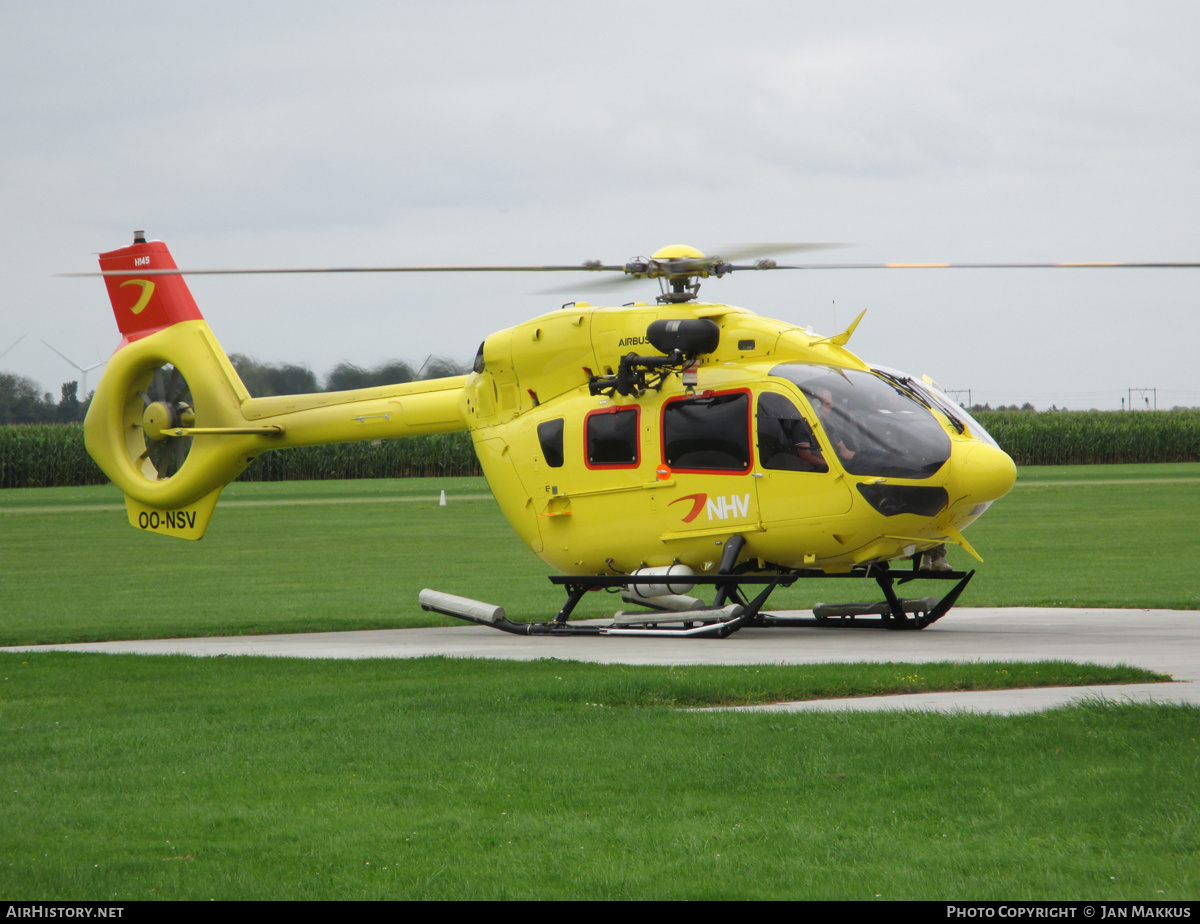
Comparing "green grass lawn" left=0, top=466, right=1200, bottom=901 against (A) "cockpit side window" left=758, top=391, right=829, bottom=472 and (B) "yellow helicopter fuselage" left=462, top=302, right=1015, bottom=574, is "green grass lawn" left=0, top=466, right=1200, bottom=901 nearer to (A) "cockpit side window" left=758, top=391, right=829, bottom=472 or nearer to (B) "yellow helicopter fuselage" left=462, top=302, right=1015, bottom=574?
(B) "yellow helicopter fuselage" left=462, top=302, right=1015, bottom=574

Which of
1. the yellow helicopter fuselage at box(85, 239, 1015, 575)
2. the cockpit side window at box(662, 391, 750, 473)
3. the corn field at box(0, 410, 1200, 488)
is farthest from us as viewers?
the corn field at box(0, 410, 1200, 488)

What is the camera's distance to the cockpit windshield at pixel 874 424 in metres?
Result: 14.0

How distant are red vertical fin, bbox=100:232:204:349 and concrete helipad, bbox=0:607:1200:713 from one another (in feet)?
16.6

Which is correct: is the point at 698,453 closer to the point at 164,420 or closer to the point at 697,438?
the point at 697,438

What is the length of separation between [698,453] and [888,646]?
2.95 metres

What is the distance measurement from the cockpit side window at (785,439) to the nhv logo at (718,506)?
0.51 m

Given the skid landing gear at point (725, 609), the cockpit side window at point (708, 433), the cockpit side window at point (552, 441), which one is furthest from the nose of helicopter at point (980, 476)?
the cockpit side window at point (552, 441)

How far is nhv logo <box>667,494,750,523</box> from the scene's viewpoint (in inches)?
582

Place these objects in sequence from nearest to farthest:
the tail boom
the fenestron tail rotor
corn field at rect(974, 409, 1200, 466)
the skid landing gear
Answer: the skid landing gear → the tail boom → the fenestron tail rotor → corn field at rect(974, 409, 1200, 466)

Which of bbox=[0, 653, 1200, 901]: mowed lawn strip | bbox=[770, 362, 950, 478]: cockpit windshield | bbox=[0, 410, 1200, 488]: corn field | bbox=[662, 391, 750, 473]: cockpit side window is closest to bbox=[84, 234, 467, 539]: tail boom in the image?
bbox=[662, 391, 750, 473]: cockpit side window

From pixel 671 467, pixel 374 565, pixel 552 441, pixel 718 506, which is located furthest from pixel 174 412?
pixel 374 565

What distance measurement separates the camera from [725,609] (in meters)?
15.3
